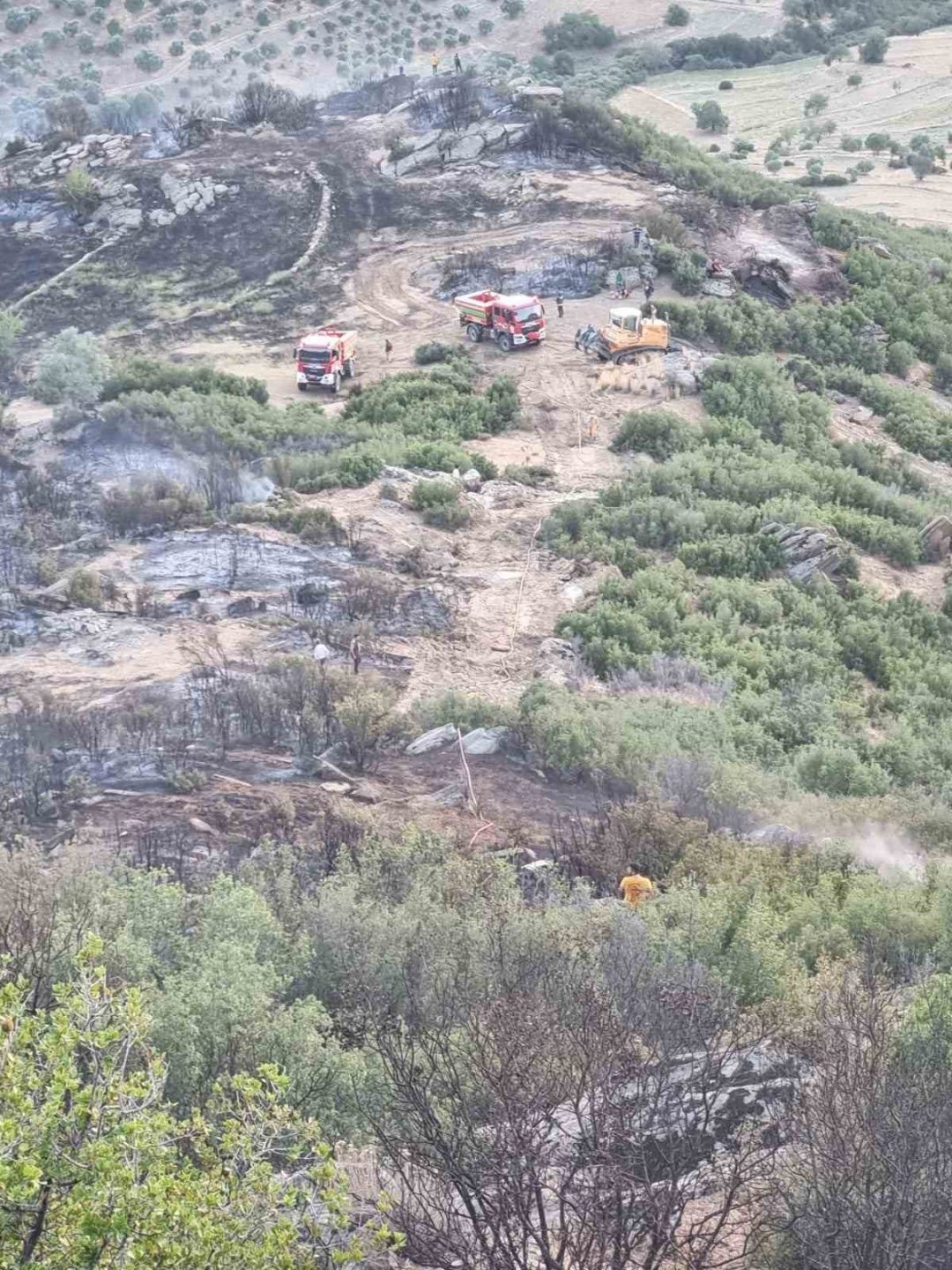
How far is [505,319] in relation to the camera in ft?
104

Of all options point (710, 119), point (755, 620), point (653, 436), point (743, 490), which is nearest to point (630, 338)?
point (653, 436)

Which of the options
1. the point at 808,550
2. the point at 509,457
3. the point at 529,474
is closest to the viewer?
the point at 808,550

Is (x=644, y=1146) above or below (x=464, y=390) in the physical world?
above

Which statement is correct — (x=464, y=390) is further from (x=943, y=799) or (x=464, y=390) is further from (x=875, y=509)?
(x=943, y=799)

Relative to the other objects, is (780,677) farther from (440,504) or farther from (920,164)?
(920,164)

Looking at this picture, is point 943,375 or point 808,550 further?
point 943,375

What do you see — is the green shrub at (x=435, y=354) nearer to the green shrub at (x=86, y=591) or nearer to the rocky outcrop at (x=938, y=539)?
the rocky outcrop at (x=938, y=539)

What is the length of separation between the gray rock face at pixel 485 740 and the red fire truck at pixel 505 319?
15.0 metres

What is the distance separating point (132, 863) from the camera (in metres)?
15.3

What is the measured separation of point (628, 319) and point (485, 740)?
14.8 meters

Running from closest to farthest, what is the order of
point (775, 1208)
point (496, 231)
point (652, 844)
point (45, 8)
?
point (775, 1208), point (652, 844), point (496, 231), point (45, 8)

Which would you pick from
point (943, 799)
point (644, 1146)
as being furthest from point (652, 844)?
point (644, 1146)

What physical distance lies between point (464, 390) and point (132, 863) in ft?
54.7

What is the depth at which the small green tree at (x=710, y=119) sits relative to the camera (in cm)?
5878
